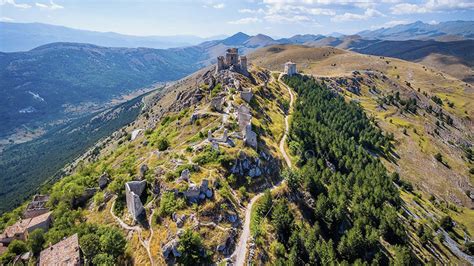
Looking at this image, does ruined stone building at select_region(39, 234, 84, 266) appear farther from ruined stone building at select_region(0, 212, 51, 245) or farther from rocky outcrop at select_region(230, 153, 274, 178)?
rocky outcrop at select_region(230, 153, 274, 178)

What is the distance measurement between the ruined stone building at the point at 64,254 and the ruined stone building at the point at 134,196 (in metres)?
13.1

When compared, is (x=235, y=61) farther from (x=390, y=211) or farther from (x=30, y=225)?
(x=30, y=225)

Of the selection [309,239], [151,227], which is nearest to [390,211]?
[309,239]

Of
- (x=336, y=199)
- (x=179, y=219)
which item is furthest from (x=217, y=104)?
(x=179, y=219)

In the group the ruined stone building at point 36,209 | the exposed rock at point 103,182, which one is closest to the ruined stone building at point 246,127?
the exposed rock at point 103,182

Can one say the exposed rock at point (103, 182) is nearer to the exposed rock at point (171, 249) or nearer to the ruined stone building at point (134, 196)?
the ruined stone building at point (134, 196)

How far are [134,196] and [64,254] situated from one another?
59.7 ft

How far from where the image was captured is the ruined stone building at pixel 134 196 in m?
76.8

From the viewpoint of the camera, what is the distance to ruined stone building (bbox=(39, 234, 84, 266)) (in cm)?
6731

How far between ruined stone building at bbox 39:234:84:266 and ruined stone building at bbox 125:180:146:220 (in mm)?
13117

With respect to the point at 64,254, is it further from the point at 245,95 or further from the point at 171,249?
the point at 245,95

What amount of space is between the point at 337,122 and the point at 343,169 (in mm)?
39571

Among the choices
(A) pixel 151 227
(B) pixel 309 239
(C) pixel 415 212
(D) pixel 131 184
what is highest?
(D) pixel 131 184

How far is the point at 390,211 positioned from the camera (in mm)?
100812
